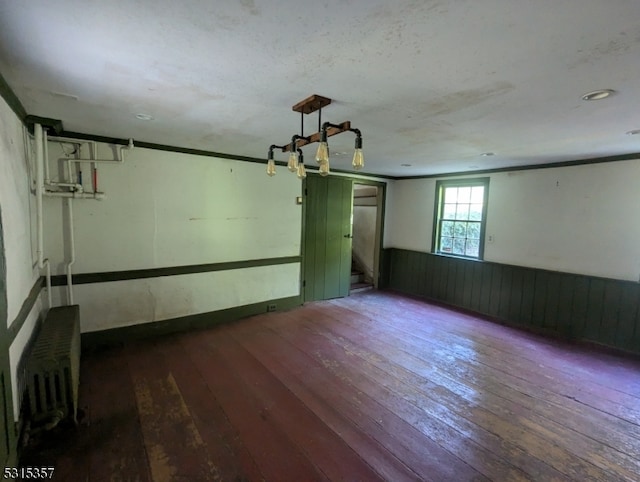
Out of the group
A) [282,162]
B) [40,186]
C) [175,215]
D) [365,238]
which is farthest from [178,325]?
[365,238]

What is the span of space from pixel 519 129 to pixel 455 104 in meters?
0.93

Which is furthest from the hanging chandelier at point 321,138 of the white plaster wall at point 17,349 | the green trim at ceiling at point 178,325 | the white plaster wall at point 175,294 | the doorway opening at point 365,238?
the doorway opening at point 365,238

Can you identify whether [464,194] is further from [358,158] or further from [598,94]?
[358,158]

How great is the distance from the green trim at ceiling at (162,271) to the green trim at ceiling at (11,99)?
153cm

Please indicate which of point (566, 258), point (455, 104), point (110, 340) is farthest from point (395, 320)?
point (110, 340)

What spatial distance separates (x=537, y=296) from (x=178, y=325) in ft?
15.4

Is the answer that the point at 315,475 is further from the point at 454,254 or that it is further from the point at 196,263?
the point at 454,254

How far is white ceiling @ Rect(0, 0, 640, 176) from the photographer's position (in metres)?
1.15

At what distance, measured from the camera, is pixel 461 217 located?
16.9ft

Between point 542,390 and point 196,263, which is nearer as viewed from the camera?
point 542,390

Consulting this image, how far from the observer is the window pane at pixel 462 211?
16.7 feet

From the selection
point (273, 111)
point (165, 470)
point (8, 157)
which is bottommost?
point (165, 470)

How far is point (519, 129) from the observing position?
257cm

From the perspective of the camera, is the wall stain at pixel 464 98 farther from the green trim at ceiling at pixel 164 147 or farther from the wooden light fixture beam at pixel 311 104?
the green trim at ceiling at pixel 164 147
